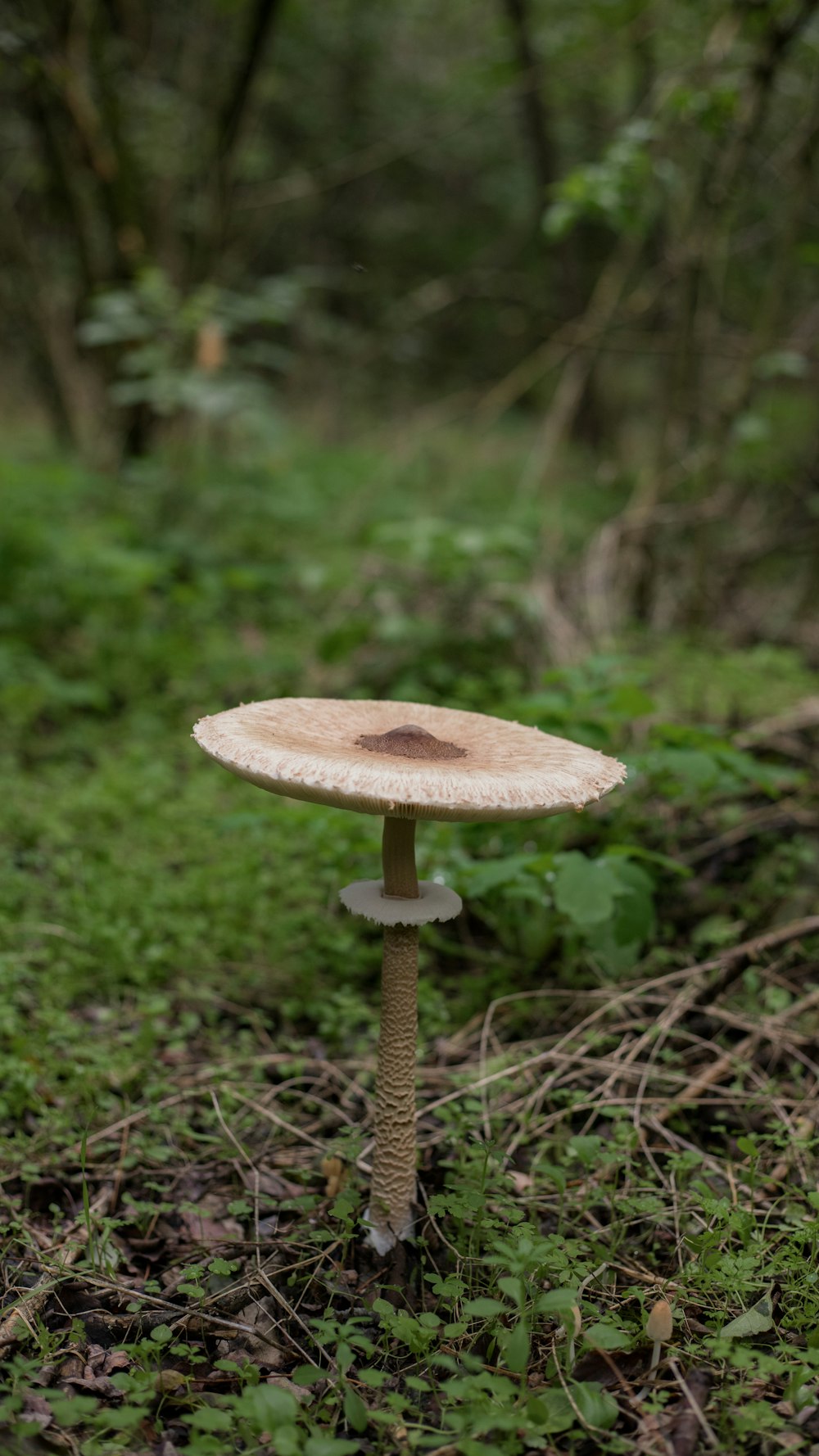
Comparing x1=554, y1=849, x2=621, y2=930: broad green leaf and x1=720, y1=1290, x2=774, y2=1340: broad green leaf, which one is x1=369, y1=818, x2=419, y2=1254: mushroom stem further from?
x1=720, y1=1290, x2=774, y2=1340: broad green leaf

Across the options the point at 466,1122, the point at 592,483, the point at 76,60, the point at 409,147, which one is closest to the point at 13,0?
the point at 76,60

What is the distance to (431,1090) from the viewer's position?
3.13m

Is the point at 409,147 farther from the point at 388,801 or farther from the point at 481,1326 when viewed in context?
the point at 481,1326

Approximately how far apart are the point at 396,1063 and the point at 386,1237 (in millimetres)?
496

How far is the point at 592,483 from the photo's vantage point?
1202 centimetres

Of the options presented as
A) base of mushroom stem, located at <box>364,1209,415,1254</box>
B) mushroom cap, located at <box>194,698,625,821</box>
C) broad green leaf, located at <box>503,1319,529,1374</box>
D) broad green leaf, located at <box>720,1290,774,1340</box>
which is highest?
mushroom cap, located at <box>194,698,625,821</box>

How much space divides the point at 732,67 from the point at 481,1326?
6.45 meters

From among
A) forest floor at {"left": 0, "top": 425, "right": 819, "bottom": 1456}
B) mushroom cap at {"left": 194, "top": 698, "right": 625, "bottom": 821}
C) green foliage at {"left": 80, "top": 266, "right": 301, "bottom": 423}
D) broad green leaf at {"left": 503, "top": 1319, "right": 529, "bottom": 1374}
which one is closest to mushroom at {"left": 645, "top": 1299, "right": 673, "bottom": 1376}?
forest floor at {"left": 0, "top": 425, "right": 819, "bottom": 1456}

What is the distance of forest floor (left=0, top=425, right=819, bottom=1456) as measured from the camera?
2.03 meters

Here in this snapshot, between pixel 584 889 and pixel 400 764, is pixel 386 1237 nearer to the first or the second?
pixel 584 889

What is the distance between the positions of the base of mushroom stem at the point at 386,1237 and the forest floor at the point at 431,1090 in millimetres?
34

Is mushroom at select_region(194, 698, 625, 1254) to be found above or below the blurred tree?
below

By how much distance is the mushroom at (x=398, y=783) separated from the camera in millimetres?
Result: 1944

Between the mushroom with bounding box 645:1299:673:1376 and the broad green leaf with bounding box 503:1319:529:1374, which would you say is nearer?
the broad green leaf with bounding box 503:1319:529:1374
